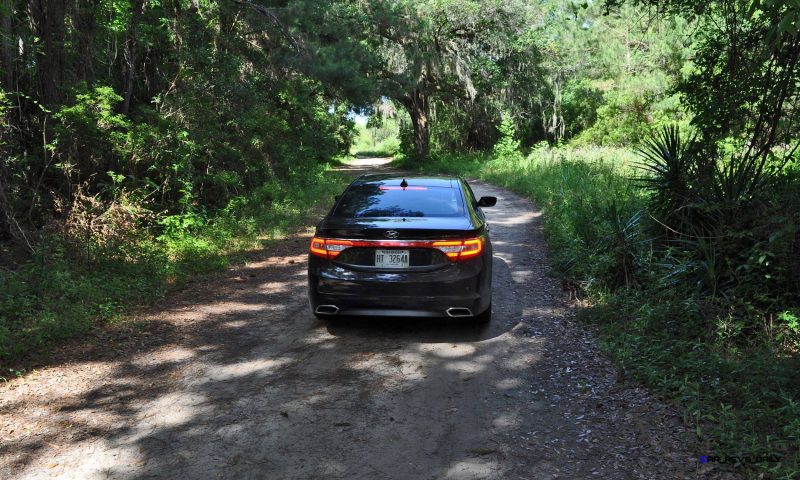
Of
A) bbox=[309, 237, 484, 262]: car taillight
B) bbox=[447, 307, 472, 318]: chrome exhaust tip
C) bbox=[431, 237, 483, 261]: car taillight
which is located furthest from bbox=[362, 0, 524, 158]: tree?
bbox=[447, 307, 472, 318]: chrome exhaust tip

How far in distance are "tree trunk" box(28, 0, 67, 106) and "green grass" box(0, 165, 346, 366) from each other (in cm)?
268

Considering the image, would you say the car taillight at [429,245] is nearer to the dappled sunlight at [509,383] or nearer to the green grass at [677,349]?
the dappled sunlight at [509,383]

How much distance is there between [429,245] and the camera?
17.6 ft

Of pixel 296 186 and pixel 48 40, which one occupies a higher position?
pixel 48 40

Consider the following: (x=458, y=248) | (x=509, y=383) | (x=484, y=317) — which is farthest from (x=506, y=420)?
(x=484, y=317)

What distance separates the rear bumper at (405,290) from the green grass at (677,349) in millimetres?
1452

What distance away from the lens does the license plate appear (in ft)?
17.7

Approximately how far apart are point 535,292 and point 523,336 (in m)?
1.80

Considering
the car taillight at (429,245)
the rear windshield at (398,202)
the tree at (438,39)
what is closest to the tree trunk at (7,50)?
the rear windshield at (398,202)

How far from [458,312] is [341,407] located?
1632 millimetres

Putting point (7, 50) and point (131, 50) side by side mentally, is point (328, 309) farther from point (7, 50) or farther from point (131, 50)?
point (131, 50)

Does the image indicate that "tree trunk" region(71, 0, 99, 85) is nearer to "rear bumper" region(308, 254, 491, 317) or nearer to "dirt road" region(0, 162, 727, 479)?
"dirt road" region(0, 162, 727, 479)

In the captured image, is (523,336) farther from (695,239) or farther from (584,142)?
(584,142)

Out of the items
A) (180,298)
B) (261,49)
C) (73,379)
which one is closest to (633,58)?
(261,49)
